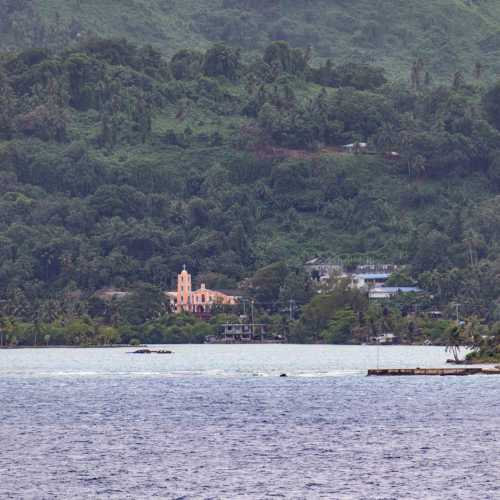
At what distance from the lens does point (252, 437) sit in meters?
112

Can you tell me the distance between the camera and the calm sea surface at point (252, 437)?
90750 millimetres

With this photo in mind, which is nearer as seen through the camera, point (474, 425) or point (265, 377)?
point (474, 425)

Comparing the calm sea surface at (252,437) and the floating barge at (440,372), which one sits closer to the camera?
the calm sea surface at (252,437)

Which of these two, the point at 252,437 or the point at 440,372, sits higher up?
the point at 440,372

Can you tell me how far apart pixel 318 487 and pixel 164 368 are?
10121 centimetres

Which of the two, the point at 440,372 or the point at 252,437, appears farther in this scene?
the point at 440,372

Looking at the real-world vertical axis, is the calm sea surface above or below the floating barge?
below

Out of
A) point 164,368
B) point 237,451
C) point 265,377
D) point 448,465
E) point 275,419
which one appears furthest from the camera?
point 164,368

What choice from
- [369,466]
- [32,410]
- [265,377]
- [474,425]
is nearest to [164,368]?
[265,377]

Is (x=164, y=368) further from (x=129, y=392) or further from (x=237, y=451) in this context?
(x=237, y=451)

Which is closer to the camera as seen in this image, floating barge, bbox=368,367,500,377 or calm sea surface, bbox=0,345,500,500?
calm sea surface, bbox=0,345,500,500

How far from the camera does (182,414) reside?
12738 cm

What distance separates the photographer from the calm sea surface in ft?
298

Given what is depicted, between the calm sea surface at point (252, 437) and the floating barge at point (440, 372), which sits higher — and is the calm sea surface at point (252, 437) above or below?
below
